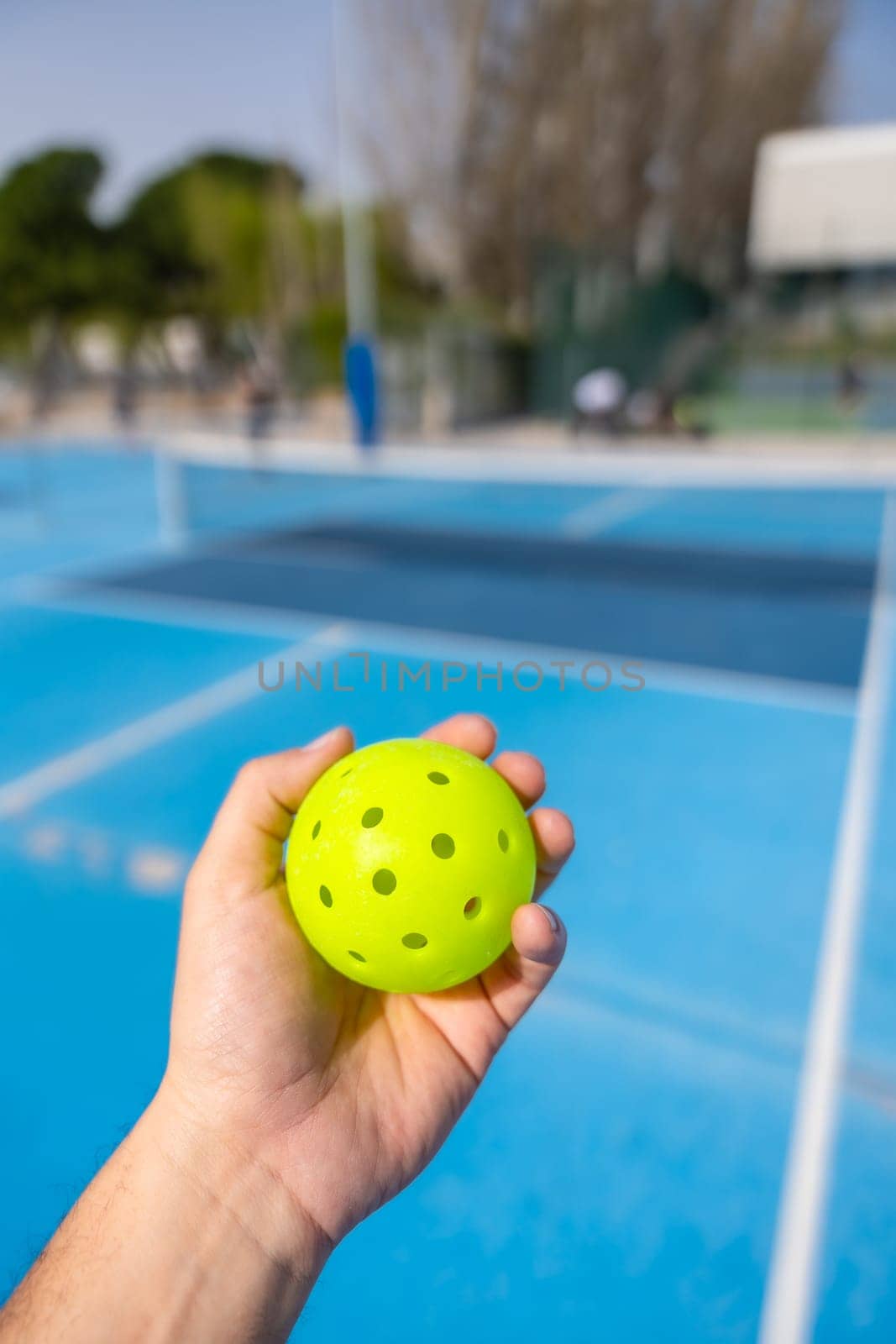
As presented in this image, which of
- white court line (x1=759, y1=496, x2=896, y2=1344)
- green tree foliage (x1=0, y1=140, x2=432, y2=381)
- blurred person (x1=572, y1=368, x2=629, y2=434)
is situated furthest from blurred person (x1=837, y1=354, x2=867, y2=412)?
white court line (x1=759, y1=496, x2=896, y2=1344)

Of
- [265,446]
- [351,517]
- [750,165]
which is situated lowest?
[351,517]

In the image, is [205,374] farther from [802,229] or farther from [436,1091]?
[436,1091]

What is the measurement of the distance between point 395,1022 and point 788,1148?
5.19 feet

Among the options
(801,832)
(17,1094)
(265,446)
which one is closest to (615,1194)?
(17,1094)

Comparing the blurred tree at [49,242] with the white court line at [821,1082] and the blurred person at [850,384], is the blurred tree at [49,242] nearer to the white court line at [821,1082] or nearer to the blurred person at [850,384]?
the blurred person at [850,384]

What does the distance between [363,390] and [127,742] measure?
14.1m

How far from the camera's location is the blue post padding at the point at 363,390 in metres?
18.5

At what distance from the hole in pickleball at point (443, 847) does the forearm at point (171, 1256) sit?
671 millimetres

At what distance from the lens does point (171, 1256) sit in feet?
5.31

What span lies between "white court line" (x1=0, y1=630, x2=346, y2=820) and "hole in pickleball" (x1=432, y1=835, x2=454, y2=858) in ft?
12.2

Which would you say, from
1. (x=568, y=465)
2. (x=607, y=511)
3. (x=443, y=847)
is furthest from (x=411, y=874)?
(x=607, y=511)

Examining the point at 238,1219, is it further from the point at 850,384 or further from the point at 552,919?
the point at 850,384

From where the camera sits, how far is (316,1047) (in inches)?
75.7

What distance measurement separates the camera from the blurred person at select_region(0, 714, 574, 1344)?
1.59 metres
